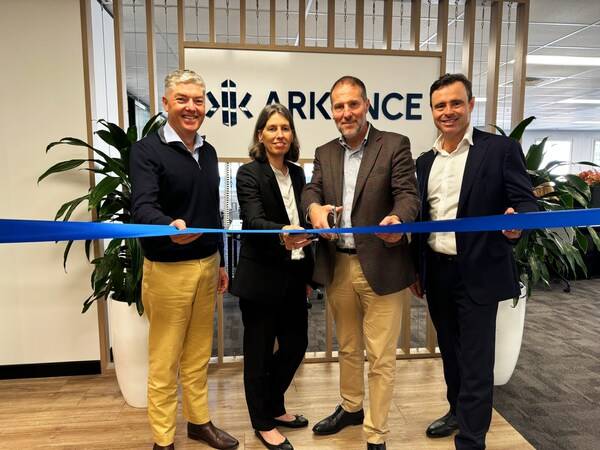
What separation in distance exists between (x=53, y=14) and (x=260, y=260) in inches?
79.3

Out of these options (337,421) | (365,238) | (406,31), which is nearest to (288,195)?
(365,238)

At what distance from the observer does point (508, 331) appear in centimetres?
262

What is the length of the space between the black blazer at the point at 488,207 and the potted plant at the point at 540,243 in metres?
0.73

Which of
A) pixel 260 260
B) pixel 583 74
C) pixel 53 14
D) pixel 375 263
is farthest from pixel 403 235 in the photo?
pixel 583 74

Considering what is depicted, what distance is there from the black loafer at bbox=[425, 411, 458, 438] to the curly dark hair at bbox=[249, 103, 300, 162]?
1478mm

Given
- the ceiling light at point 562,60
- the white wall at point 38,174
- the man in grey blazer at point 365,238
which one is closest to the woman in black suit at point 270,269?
the man in grey blazer at point 365,238

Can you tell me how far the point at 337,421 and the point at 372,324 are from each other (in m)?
0.61

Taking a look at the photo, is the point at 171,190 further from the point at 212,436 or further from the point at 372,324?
the point at 212,436

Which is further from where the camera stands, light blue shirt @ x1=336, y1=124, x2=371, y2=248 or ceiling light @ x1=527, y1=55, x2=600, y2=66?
ceiling light @ x1=527, y1=55, x2=600, y2=66

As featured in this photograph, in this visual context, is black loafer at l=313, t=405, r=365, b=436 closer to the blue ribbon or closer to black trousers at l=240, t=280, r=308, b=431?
black trousers at l=240, t=280, r=308, b=431

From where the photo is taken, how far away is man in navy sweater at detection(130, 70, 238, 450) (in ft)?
5.99

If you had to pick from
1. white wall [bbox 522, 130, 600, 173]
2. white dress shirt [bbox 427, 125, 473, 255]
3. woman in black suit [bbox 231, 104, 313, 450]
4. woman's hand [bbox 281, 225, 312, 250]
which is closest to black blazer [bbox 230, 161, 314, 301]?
woman in black suit [bbox 231, 104, 313, 450]

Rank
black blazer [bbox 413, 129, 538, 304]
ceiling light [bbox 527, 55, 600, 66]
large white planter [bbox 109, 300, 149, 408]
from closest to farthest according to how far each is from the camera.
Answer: black blazer [bbox 413, 129, 538, 304], large white planter [bbox 109, 300, 149, 408], ceiling light [bbox 527, 55, 600, 66]

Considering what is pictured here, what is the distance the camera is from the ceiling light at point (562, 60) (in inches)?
237
